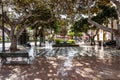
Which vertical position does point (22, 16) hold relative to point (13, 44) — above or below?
above

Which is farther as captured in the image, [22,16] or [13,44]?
[13,44]

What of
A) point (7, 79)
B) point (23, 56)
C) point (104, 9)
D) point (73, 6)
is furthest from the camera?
point (104, 9)

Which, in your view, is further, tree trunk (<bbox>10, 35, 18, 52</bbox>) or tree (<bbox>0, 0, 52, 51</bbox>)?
tree trunk (<bbox>10, 35, 18, 52</bbox>)

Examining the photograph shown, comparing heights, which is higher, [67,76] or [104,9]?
[104,9]

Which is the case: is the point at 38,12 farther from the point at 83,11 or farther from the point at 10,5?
the point at 83,11

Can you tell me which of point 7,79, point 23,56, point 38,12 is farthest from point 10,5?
Answer: point 7,79

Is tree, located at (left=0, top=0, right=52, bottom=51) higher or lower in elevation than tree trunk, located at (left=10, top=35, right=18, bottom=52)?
higher

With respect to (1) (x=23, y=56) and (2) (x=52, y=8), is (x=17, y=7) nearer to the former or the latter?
(2) (x=52, y=8)

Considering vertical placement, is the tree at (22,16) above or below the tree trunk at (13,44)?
above

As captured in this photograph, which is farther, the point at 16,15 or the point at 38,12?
the point at 16,15

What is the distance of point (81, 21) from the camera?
39969mm

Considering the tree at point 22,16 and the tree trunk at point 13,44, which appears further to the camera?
the tree trunk at point 13,44

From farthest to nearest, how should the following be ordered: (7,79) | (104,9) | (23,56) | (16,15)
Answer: (104,9) → (16,15) → (23,56) → (7,79)

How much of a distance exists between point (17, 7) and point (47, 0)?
10.2 feet
